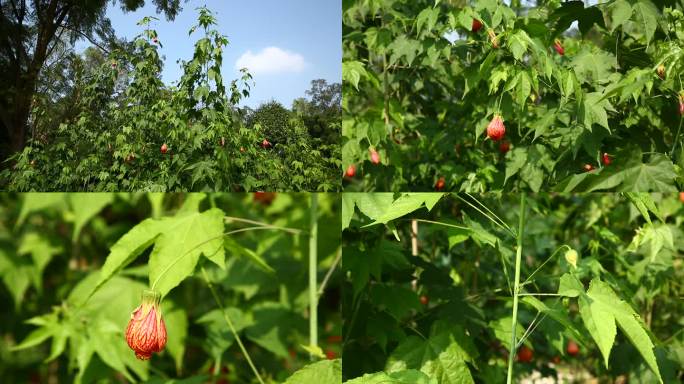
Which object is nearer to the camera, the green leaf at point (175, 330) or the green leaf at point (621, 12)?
the green leaf at point (175, 330)

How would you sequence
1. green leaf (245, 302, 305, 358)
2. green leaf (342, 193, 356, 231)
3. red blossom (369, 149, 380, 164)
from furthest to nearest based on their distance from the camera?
red blossom (369, 149, 380, 164) → green leaf (245, 302, 305, 358) → green leaf (342, 193, 356, 231)

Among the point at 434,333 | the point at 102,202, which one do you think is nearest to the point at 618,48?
the point at 434,333

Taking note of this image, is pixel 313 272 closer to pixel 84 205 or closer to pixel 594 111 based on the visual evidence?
pixel 84 205

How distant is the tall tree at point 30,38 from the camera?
102 inches

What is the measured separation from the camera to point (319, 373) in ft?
3.15

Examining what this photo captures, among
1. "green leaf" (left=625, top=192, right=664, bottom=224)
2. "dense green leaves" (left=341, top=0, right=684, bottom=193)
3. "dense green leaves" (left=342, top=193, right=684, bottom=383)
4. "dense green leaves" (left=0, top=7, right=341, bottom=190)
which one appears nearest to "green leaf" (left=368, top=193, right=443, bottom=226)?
"dense green leaves" (left=342, top=193, right=684, bottom=383)

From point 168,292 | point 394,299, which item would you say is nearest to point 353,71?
point 394,299

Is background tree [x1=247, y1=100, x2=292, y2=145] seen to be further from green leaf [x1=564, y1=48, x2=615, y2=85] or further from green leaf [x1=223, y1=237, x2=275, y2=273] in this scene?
green leaf [x1=223, y1=237, x2=275, y2=273]

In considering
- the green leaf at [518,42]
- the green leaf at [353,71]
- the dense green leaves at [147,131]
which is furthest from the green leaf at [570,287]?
the dense green leaves at [147,131]

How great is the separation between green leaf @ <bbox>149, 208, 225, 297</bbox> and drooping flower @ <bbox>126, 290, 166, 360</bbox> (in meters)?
0.03

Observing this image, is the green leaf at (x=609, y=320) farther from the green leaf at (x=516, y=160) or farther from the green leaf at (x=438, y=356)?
the green leaf at (x=516, y=160)

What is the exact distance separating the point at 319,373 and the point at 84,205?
1.49 ft

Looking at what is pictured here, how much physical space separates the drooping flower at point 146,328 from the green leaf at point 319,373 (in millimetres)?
222

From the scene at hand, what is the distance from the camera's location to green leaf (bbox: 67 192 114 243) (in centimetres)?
100
